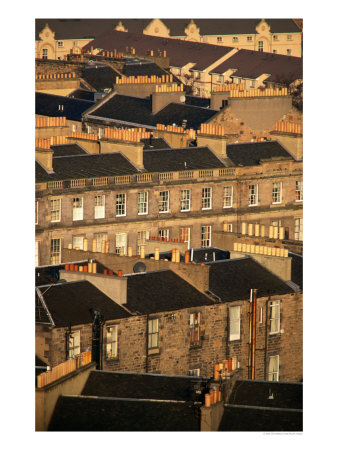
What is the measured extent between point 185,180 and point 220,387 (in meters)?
47.4

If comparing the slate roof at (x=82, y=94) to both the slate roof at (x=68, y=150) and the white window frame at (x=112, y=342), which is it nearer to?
the slate roof at (x=68, y=150)

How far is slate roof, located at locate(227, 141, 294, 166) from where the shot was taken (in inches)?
4434

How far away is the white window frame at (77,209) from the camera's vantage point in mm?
101812

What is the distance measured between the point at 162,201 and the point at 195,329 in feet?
102

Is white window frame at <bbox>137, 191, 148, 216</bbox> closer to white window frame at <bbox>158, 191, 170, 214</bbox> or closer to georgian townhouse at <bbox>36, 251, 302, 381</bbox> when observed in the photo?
white window frame at <bbox>158, 191, 170, 214</bbox>

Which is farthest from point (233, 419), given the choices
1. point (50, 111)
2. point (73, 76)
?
point (73, 76)

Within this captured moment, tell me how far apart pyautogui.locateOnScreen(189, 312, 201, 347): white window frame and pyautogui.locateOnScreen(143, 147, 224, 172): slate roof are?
32.1 meters

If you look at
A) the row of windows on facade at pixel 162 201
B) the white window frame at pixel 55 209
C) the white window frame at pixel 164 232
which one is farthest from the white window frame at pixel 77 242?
the white window frame at pixel 164 232

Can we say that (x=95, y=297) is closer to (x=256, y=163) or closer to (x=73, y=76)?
(x=256, y=163)

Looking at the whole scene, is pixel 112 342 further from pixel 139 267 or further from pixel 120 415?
pixel 120 415

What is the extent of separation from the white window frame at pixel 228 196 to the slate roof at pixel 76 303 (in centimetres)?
3550

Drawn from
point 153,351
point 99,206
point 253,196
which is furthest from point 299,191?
point 153,351

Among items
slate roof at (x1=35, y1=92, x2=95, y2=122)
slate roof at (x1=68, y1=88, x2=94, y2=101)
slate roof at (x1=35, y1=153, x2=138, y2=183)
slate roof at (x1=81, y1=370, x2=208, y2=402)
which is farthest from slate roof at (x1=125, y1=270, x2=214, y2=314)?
slate roof at (x1=68, y1=88, x2=94, y2=101)

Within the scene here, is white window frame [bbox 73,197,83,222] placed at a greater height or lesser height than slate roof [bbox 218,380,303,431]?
greater
